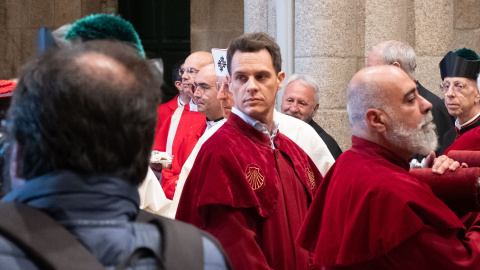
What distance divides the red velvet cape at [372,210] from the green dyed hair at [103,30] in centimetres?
134

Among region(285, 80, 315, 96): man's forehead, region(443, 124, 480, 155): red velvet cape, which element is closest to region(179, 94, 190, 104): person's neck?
region(285, 80, 315, 96): man's forehead

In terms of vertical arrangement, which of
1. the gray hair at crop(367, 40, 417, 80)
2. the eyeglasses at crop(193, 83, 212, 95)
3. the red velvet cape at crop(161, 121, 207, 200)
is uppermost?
the gray hair at crop(367, 40, 417, 80)

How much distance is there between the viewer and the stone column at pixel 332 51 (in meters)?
6.69

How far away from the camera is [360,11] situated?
6766mm

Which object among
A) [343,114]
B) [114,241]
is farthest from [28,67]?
[343,114]

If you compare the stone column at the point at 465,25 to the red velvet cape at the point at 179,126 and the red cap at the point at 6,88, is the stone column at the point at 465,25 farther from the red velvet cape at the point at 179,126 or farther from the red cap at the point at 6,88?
the red cap at the point at 6,88

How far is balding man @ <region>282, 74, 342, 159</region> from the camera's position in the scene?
5848 millimetres

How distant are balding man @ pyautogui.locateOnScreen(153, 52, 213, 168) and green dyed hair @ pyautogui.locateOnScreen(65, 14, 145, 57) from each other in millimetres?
4831

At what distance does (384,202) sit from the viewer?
2939 mm

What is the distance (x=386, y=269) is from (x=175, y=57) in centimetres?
878

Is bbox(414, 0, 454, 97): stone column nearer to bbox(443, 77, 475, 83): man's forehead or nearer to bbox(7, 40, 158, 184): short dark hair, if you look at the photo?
bbox(443, 77, 475, 83): man's forehead

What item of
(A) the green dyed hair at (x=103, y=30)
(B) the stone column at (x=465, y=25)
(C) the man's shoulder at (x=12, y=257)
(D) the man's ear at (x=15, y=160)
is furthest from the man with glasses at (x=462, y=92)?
(C) the man's shoulder at (x=12, y=257)

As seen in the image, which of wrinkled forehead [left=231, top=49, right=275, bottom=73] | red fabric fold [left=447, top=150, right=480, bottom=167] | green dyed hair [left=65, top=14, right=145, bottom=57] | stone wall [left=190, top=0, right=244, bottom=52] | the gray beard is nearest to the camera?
green dyed hair [left=65, top=14, right=145, bottom=57]

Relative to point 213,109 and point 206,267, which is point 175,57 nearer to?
point 213,109
